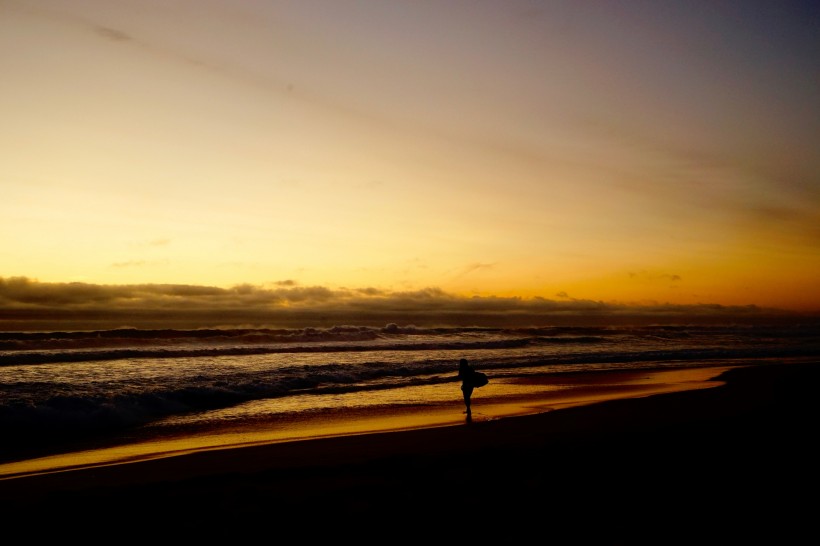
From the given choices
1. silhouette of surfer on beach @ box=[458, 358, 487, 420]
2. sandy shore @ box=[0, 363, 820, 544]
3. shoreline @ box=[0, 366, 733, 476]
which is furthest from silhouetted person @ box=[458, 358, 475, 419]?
sandy shore @ box=[0, 363, 820, 544]

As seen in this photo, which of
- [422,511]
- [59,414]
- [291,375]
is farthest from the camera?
[291,375]

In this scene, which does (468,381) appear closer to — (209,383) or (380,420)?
(380,420)

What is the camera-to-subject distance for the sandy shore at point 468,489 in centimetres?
546

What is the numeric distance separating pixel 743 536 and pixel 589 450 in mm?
3434

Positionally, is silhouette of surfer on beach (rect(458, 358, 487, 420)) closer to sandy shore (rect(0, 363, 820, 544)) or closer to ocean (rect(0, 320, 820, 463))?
ocean (rect(0, 320, 820, 463))

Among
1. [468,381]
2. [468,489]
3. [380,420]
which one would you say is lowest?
[380,420]

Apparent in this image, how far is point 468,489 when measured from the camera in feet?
21.8

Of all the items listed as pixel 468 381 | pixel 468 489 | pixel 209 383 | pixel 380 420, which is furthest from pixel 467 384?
pixel 209 383

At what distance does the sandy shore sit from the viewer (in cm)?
546

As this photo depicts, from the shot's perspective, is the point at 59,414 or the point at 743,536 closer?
the point at 743,536

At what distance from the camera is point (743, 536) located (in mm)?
5078

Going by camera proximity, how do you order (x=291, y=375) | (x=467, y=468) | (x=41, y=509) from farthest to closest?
→ (x=291, y=375)
(x=467, y=468)
(x=41, y=509)

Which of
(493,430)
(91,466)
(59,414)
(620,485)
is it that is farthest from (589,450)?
(59,414)

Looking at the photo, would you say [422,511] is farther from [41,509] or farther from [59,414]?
[59,414]
